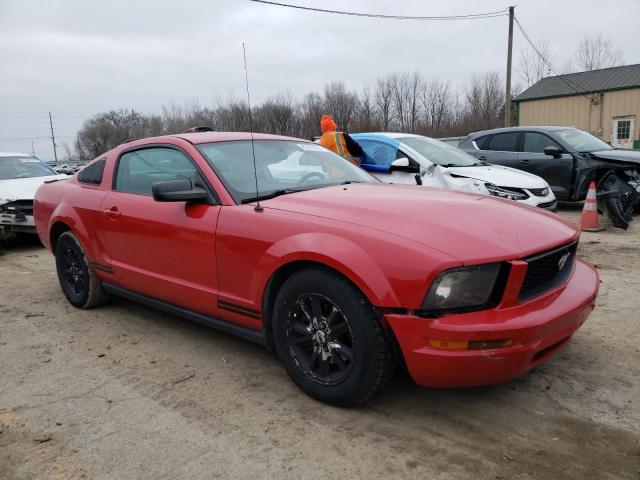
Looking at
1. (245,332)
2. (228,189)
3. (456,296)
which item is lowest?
(245,332)

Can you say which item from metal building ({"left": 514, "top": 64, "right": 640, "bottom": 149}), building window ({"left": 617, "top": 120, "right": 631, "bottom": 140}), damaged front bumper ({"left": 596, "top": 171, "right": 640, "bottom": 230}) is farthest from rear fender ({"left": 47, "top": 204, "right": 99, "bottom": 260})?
building window ({"left": 617, "top": 120, "right": 631, "bottom": 140})

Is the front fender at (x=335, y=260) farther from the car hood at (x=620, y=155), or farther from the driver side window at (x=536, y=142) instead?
the driver side window at (x=536, y=142)

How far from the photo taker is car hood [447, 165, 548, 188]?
7.06 metres

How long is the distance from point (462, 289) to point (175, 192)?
182 centimetres

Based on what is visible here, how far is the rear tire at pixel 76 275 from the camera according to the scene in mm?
4508

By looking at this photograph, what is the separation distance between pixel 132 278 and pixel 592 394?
125 inches

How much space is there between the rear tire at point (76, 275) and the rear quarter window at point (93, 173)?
1.64 feet

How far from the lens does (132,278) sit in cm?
396

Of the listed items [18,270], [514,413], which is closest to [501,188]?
[514,413]

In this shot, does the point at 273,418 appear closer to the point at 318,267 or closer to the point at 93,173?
the point at 318,267

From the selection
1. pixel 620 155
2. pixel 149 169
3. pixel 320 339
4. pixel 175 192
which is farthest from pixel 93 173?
pixel 620 155

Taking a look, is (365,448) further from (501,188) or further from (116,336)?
(501,188)

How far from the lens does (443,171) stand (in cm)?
707

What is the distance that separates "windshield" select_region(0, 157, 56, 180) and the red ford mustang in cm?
592
